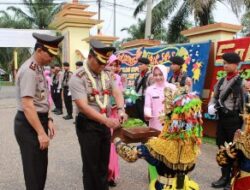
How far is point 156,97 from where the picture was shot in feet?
14.5

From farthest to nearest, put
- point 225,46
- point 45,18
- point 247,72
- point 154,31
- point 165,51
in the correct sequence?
1. point 45,18
2. point 154,31
3. point 165,51
4. point 225,46
5. point 247,72

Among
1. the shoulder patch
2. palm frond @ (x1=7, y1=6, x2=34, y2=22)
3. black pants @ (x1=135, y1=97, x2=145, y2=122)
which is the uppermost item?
palm frond @ (x1=7, y1=6, x2=34, y2=22)

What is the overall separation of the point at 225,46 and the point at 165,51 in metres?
1.80

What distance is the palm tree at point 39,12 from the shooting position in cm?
3038

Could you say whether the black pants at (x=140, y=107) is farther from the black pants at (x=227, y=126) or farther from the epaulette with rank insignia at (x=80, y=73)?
the epaulette with rank insignia at (x=80, y=73)

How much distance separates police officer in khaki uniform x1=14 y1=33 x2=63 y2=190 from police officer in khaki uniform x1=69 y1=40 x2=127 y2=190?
12.5 inches

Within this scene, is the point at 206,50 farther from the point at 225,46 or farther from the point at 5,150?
the point at 5,150

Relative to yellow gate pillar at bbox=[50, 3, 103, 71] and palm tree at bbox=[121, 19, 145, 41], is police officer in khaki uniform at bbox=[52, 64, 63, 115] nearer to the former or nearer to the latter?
yellow gate pillar at bbox=[50, 3, 103, 71]

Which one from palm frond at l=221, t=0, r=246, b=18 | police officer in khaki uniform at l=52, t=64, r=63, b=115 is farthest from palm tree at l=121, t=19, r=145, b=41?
police officer in khaki uniform at l=52, t=64, r=63, b=115

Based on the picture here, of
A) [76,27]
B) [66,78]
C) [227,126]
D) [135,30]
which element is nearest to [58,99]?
[66,78]

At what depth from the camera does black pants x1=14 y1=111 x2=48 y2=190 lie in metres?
3.32

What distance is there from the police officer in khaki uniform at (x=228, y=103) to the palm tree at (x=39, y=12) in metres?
27.4

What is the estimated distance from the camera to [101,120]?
3.32 m

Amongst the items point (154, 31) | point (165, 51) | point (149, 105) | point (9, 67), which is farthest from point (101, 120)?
point (9, 67)
